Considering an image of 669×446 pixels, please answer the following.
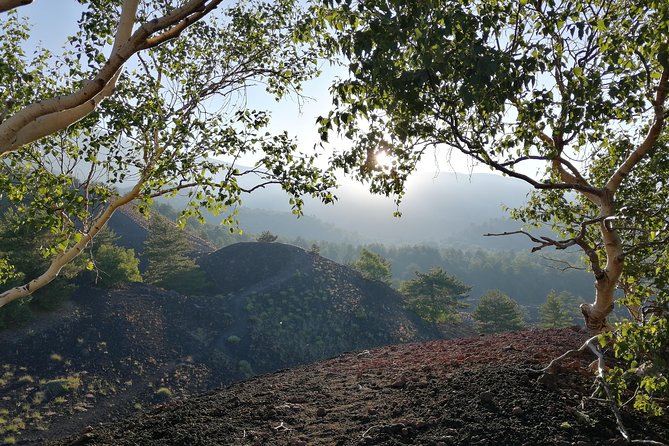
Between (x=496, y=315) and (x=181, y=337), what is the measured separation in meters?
22.2

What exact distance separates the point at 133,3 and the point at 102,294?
65.2 ft

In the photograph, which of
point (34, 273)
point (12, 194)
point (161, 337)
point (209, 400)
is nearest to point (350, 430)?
point (209, 400)

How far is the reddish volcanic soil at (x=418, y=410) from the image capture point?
383cm

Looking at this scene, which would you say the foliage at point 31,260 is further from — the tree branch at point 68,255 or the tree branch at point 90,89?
the tree branch at point 90,89

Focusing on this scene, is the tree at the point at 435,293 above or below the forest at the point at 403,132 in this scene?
below

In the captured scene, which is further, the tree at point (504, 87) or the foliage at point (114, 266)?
the foliage at point (114, 266)

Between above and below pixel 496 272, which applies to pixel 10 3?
above

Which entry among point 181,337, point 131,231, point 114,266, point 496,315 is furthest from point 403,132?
point 131,231

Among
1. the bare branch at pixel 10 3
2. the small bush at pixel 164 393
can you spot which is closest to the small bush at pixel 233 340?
the small bush at pixel 164 393

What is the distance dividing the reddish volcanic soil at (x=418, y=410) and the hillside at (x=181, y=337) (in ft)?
28.4

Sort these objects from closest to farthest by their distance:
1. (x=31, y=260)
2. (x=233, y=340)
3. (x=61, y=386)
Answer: (x=61, y=386) → (x=31, y=260) → (x=233, y=340)

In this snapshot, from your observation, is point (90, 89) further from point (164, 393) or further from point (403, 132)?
point (164, 393)

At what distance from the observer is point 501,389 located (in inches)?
182

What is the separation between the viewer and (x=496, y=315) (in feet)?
97.7
